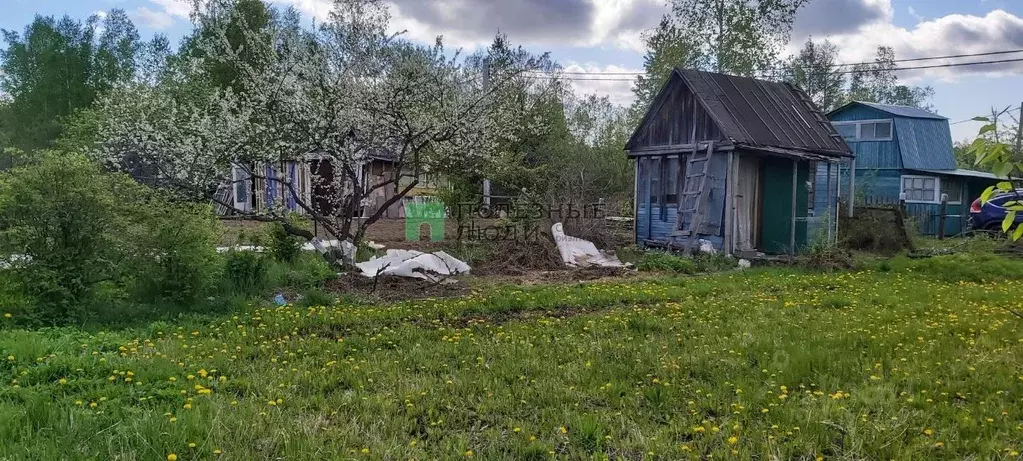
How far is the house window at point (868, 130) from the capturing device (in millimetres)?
24531

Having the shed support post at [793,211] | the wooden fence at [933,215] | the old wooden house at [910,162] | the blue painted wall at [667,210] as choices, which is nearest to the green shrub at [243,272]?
the blue painted wall at [667,210]

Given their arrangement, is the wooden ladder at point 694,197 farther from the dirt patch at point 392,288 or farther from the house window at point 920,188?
the house window at point 920,188

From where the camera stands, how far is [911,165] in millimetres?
23953

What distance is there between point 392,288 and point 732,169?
26.4ft

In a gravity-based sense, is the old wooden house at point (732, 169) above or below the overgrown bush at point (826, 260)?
above

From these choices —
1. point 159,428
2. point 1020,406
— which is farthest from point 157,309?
point 1020,406

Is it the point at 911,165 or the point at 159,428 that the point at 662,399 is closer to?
the point at 159,428

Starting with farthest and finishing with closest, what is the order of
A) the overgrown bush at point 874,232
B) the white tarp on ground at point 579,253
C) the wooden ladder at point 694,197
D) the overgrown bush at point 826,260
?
the overgrown bush at point 874,232, the wooden ladder at point 694,197, the white tarp on ground at point 579,253, the overgrown bush at point 826,260

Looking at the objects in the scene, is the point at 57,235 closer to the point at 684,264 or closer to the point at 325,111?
the point at 325,111

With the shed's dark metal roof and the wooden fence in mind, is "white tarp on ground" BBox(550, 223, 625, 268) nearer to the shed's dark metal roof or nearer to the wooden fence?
the shed's dark metal roof

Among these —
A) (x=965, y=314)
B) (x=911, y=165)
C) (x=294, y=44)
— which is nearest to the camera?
(x=965, y=314)

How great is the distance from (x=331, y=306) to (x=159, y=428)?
13.0 feet

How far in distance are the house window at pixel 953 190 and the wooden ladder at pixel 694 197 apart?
1549cm

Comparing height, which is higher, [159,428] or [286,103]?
[286,103]
